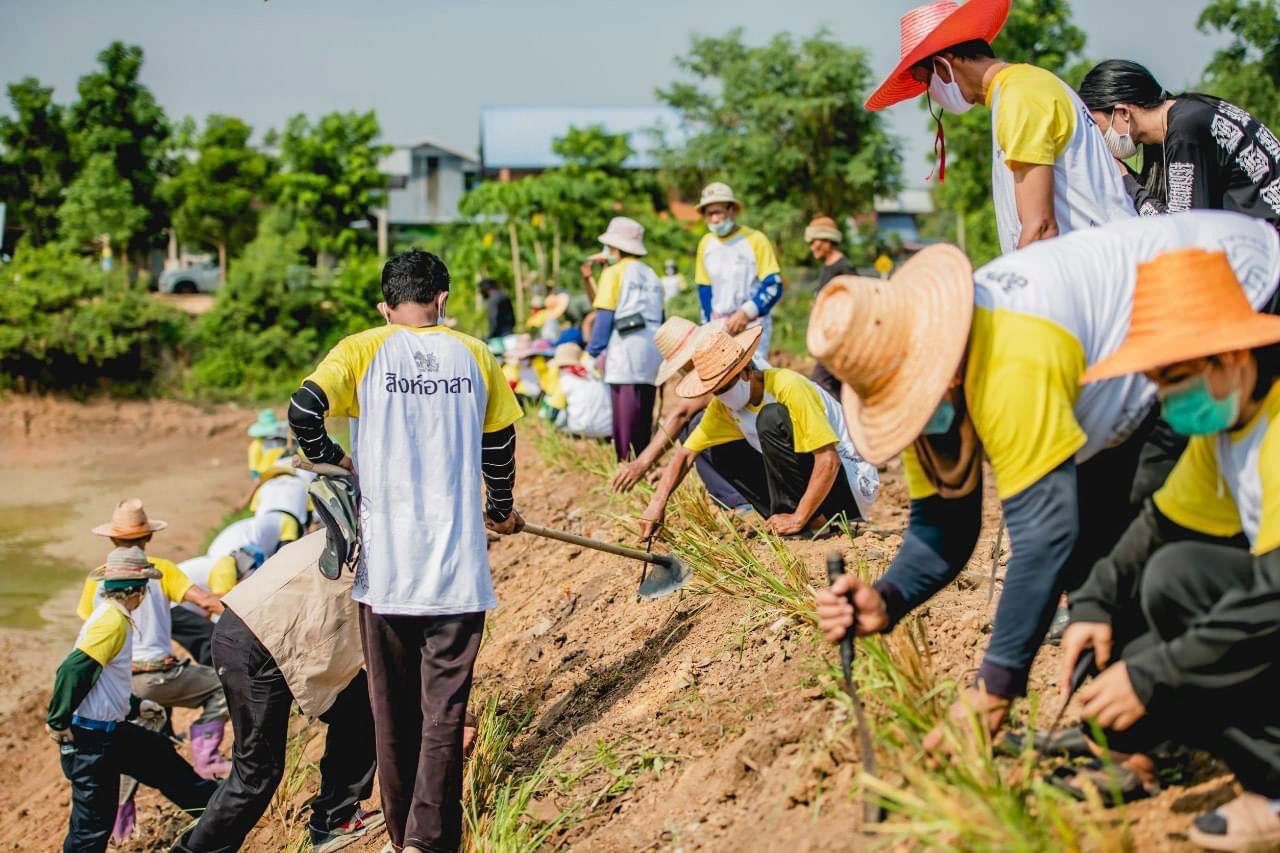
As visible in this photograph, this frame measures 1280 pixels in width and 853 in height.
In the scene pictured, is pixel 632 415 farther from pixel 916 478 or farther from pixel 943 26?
pixel 916 478

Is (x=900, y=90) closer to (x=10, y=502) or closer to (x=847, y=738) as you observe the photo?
(x=847, y=738)

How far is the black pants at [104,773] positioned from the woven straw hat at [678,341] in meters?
3.07

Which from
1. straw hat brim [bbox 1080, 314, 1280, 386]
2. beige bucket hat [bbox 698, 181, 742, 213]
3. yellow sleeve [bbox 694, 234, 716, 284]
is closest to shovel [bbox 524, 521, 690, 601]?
straw hat brim [bbox 1080, 314, 1280, 386]

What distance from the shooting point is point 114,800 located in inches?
236

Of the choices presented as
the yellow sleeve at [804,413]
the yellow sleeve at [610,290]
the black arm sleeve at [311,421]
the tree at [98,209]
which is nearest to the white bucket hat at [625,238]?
the yellow sleeve at [610,290]

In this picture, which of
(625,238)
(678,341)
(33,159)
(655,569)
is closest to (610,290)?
(625,238)

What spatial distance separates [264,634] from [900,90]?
10.3 feet

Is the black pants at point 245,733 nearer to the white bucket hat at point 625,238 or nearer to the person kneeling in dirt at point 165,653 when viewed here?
the person kneeling in dirt at point 165,653

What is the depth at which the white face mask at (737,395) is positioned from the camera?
5810mm

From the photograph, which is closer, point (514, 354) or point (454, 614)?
point (454, 614)

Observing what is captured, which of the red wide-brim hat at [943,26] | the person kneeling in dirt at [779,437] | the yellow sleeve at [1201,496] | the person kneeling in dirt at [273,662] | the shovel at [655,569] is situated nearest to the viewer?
the yellow sleeve at [1201,496]

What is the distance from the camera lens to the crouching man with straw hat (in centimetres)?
281

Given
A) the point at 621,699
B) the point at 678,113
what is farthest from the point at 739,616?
the point at 678,113

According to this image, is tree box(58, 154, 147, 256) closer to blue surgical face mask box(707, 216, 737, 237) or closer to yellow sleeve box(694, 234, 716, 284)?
yellow sleeve box(694, 234, 716, 284)
